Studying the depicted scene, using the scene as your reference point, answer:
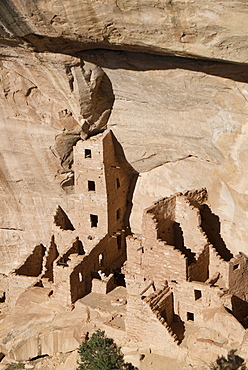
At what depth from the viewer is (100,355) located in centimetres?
1390

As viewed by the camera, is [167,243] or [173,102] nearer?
[173,102]

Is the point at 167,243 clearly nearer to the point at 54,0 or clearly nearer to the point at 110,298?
the point at 110,298

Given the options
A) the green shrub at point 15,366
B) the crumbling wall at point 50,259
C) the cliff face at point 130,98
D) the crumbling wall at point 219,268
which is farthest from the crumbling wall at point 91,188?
the green shrub at point 15,366

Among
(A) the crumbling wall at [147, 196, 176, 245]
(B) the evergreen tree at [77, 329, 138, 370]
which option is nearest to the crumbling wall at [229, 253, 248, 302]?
(A) the crumbling wall at [147, 196, 176, 245]

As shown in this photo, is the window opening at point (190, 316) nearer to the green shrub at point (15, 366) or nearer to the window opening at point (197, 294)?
the window opening at point (197, 294)

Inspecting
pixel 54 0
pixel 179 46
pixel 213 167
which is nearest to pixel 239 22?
Result: pixel 179 46

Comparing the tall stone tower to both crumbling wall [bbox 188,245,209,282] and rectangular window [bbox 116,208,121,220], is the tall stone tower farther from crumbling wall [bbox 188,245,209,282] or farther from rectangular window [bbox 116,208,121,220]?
crumbling wall [bbox 188,245,209,282]

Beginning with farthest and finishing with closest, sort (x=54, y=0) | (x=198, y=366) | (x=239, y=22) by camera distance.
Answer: (x=198, y=366)
(x=54, y=0)
(x=239, y=22)

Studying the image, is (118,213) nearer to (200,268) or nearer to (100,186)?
(100,186)

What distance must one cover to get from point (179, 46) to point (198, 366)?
20.0ft

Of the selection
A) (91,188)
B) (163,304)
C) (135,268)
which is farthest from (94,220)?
(163,304)

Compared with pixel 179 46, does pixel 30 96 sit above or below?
above

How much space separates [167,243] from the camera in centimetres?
1545

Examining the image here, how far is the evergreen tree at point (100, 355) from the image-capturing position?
45.3 ft
